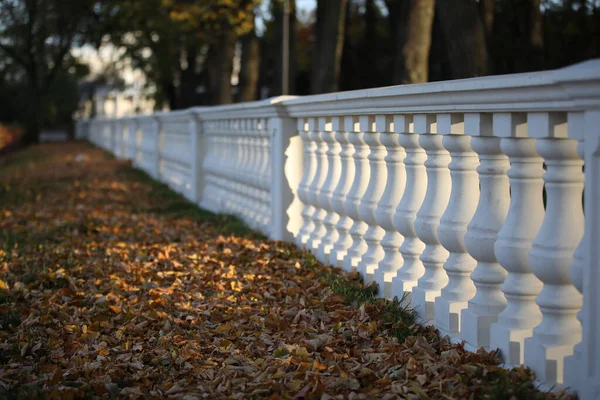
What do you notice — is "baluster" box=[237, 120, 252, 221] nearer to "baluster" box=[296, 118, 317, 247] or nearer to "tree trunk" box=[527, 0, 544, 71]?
"baluster" box=[296, 118, 317, 247]

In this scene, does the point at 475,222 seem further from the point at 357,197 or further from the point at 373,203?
the point at 357,197

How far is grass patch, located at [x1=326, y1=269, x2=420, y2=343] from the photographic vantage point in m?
4.83

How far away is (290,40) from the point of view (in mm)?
26234

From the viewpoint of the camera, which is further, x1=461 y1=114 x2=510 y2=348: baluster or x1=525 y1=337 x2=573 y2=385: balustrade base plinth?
x1=461 y1=114 x2=510 y2=348: baluster

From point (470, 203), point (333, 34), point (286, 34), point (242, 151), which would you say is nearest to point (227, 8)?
point (286, 34)

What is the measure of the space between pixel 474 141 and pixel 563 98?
0.78 meters

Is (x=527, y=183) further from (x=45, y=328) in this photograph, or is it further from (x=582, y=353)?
(x=45, y=328)

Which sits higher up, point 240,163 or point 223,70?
point 223,70

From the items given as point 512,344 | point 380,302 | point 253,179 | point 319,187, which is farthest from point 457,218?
point 253,179

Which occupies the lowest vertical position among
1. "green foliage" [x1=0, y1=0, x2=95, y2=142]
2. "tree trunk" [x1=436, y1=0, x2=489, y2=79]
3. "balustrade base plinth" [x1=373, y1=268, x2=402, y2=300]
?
"balustrade base plinth" [x1=373, y1=268, x2=402, y2=300]

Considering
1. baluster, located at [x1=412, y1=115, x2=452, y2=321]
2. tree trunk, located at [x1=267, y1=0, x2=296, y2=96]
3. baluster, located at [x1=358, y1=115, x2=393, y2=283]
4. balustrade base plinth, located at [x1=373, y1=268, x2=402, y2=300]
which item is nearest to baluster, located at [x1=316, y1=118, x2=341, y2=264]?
baluster, located at [x1=358, y1=115, x2=393, y2=283]

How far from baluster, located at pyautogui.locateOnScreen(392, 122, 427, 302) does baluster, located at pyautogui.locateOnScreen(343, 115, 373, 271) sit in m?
0.83

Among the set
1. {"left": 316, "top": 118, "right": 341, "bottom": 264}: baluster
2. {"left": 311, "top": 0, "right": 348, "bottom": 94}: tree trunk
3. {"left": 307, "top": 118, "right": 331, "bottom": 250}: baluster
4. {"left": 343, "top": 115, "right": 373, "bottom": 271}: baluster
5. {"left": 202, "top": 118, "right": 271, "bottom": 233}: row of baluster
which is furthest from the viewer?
{"left": 311, "top": 0, "right": 348, "bottom": 94}: tree trunk

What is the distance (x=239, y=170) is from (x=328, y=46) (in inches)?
432
